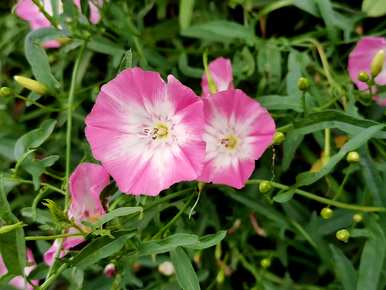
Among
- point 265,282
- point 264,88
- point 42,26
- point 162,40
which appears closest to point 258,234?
point 265,282

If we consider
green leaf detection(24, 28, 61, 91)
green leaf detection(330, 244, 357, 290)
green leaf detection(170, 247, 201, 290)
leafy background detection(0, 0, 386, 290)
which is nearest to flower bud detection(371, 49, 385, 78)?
leafy background detection(0, 0, 386, 290)

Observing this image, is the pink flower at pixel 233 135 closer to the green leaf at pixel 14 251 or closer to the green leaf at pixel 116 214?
the green leaf at pixel 116 214

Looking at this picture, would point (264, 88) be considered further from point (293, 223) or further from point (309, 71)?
point (293, 223)

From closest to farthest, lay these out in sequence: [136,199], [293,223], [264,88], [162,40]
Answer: [136,199] < [293,223] < [264,88] < [162,40]

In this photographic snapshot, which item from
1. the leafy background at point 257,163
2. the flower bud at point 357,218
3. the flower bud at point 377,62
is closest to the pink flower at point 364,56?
the leafy background at point 257,163

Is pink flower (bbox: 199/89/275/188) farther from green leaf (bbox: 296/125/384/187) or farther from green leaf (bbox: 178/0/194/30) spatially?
green leaf (bbox: 178/0/194/30)

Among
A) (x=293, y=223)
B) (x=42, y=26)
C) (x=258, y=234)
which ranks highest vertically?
(x=42, y=26)

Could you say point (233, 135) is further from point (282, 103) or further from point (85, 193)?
point (85, 193)
